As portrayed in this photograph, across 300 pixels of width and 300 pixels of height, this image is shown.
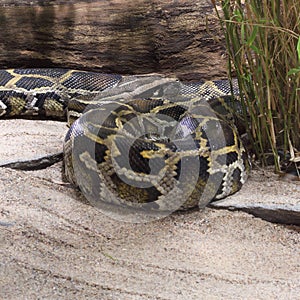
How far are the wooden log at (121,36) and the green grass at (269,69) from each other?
6.07 feet

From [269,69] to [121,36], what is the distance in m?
2.89

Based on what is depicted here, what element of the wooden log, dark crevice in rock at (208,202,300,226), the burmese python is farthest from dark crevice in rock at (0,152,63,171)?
the wooden log

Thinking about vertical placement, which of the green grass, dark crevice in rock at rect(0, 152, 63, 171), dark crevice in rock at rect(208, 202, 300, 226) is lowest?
dark crevice in rock at rect(208, 202, 300, 226)

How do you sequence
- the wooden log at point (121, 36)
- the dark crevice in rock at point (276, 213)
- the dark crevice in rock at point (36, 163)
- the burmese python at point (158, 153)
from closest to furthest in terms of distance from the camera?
the dark crevice in rock at point (276, 213) → the burmese python at point (158, 153) → the dark crevice in rock at point (36, 163) → the wooden log at point (121, 36)

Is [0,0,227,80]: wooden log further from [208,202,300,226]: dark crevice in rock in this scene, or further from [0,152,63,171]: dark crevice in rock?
[208,202,300,226]: dark crevice in rock

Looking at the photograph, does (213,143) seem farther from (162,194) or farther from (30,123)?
(30,123)

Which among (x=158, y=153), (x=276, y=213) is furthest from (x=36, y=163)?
(x=276, y=213)

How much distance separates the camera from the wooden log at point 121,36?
685 cm

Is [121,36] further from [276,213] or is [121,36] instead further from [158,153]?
[276,213]

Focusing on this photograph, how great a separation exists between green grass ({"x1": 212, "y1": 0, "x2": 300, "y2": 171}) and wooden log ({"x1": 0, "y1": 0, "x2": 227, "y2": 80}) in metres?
1.85

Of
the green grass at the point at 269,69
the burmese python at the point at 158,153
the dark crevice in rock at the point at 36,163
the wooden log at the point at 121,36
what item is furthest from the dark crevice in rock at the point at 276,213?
the wooden log at the point at 121,36

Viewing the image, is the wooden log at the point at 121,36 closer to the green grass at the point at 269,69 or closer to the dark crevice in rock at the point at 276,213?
the green grass at the point at 269,69

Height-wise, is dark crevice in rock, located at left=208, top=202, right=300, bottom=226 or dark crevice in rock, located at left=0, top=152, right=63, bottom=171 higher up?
dark crevice in rock, located at left=0, top=152, right=63, bottom=171

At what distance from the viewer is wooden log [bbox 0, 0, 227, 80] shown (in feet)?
22.5
